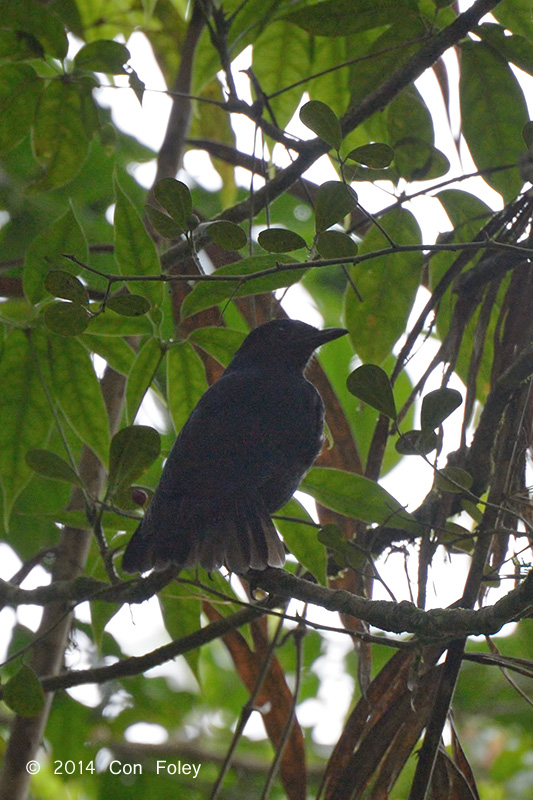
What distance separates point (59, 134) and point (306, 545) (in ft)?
5.08

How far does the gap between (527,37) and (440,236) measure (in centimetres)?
63

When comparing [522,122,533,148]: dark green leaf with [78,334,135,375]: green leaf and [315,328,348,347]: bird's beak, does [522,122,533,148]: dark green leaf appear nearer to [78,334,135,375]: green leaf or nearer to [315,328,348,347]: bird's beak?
[315,328,348,347]: bird's beak

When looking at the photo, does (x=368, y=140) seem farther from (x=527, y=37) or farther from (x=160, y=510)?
(x=160, y=510)

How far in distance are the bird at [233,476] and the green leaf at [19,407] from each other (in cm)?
40

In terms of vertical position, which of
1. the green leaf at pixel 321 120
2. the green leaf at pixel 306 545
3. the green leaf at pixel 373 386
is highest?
the green leaf at pixel 321 120

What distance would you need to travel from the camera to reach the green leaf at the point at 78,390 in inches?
88.1

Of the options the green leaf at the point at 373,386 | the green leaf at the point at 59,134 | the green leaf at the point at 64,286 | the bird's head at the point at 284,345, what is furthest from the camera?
the bird's head at the point at 284,345

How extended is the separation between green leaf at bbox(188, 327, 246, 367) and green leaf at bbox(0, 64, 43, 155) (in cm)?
97

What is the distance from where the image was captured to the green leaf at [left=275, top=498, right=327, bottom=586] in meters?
2.23

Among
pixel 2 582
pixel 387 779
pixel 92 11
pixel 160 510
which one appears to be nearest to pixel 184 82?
pixel 92 11

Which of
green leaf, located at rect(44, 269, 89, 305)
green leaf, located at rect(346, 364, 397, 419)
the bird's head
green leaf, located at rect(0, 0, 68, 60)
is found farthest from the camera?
the bird's head

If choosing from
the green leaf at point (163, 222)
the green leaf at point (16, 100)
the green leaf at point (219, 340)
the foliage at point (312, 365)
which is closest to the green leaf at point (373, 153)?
the foliage at point (312, 365)

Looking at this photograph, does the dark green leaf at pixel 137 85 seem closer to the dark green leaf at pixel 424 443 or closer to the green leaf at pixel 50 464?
the green leaf at pixel 50 464

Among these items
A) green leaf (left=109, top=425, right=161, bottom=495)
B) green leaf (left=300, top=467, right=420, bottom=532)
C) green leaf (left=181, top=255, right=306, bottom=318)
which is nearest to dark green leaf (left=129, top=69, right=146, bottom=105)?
green leaf (left=181, top=255, right=306, bottom=318)
